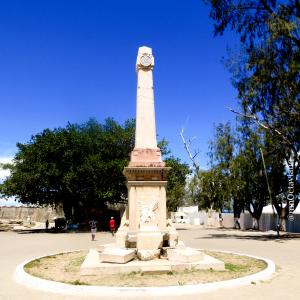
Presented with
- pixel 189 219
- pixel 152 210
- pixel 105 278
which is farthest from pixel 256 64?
pixel 189 219

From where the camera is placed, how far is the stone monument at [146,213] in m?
10.9

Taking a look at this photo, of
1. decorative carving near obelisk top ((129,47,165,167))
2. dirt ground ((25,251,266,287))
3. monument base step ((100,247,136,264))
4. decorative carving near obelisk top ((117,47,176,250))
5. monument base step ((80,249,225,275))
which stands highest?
decorative carving near obelisk top ((129,47,165,167))

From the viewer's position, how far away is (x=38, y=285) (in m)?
8.73

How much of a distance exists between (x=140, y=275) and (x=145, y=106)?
19.2ft

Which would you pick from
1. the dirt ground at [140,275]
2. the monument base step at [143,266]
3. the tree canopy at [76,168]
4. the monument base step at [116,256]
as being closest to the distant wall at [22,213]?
the tree canopy at [76,168]

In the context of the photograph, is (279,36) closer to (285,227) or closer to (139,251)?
(139,251)

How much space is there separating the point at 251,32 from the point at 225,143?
17.0 metres

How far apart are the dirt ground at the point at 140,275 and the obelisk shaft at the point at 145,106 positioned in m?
4.43

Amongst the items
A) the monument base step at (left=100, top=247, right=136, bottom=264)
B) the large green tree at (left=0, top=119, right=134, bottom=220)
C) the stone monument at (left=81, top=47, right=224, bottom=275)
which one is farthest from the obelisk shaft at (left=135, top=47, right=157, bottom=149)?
the large green tree at (left=0, top=119, right=134, bottom=220)

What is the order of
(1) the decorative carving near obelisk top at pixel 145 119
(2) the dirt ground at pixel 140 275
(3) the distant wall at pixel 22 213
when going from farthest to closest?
(3) the distant wall at pixel 22 213 → (1) the decorative carving near obelisk top at pixel 145 119 → (2) the dirt ground at pixel 140 275

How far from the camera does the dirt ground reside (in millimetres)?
8992

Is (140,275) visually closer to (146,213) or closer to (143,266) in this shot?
(143,266)

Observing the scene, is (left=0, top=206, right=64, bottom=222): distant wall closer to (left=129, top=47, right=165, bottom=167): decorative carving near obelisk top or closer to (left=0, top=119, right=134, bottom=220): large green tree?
(left=0, top=119, right=134, bottom=220): large green tree

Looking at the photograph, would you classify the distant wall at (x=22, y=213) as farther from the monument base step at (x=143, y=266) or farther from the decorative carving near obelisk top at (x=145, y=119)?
the monument base step at (x=143, y=266)
